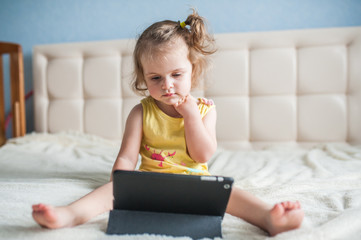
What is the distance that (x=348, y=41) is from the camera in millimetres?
Answer: 1648

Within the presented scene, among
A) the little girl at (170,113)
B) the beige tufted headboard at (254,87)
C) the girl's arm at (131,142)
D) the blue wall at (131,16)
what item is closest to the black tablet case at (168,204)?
the little girl at (170,113)

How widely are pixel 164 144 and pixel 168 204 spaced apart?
1.04 feet

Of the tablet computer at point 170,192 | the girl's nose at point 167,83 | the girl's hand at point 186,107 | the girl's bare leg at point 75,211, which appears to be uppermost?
the girl's nose at point 167,83

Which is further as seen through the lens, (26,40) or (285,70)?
(26,40)

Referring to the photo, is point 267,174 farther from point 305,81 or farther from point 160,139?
point 305,81

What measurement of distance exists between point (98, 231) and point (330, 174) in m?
0.81

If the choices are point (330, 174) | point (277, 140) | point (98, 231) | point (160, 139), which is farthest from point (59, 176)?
point (277, 140)

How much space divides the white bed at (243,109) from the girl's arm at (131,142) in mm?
169

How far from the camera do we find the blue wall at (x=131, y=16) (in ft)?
5.91

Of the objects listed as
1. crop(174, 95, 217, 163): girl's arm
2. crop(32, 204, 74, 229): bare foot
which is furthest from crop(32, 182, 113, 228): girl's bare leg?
crop(174, 95, 217, 163): girl's arm

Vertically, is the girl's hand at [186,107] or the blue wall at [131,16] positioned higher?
the blue wall at [131,16]

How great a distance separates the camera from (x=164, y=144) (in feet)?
2.95

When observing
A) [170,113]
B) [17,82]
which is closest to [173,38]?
[170,113]

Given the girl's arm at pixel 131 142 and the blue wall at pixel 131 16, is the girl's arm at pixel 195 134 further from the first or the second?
the blue wall at pixel 131 16
